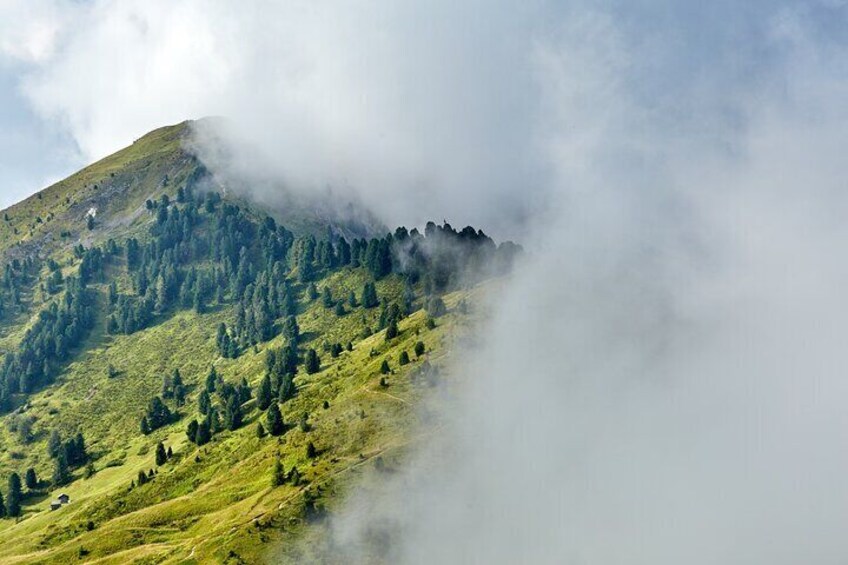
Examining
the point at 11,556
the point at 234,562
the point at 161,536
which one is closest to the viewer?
the point at 234,562

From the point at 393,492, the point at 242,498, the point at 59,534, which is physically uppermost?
the point at 59,534

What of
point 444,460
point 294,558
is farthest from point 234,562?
point 444,460

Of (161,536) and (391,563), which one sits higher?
(161,536)

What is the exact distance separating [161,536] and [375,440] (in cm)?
5635

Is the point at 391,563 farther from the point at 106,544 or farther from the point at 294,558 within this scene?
the point at 106,544

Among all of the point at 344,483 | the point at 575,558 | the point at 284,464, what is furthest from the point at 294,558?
the point at 575,558

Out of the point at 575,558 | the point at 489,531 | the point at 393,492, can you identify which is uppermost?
the point at 393,492

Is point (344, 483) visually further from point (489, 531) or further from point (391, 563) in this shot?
point (489, 531)

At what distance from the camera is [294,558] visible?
6211 inches

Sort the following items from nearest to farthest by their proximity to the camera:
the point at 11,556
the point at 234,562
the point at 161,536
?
the point at 234,562 → the point at 161,536 → the point at 11,556

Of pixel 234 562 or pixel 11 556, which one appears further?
pixel 11 556

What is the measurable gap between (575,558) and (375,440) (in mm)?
61802

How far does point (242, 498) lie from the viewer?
18412 cm

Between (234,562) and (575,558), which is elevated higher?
(234,562)
